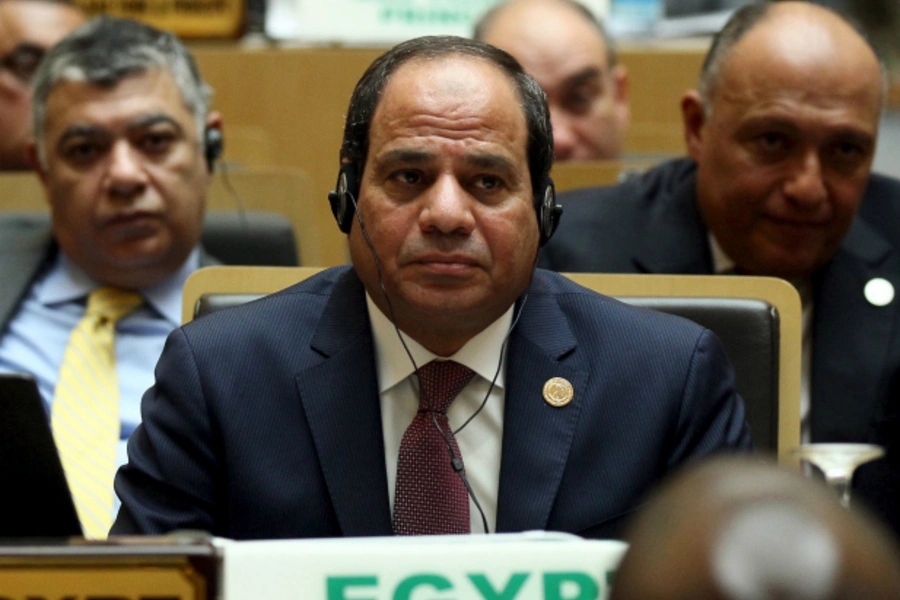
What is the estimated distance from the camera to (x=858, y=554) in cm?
64

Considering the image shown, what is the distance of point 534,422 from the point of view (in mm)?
1616

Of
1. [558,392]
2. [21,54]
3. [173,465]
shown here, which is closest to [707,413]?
[558,392]

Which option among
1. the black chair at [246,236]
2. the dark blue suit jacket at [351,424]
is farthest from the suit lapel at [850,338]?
the black chair at [246,236]

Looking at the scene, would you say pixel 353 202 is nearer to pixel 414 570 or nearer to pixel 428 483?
pixel 428 483

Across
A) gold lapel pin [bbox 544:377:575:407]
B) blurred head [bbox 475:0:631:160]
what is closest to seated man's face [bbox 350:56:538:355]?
gold lapel pin [bbox 544:377:575:407]

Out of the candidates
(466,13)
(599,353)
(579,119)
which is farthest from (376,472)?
(466,13)

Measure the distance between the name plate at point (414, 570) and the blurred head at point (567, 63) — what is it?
2385 mm

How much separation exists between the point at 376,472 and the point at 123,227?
3.99 feet

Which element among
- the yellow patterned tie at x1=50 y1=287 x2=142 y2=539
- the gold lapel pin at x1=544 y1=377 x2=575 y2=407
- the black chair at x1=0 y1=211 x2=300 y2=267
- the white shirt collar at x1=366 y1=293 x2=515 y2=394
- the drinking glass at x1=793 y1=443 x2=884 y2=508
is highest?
the drinking glass at x1=793 y1=443 x2=884 y2=508

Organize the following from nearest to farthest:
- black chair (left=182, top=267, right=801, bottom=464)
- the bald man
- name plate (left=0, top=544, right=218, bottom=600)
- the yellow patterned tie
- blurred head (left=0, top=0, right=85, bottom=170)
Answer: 1. the bald man
2. name plate (left=0, top=544, right=218, bottom=600)
3. black chair (left=182, top=267, right=801, bottom=464)
4. the yellow patterned tie
5. blurred head (left=0, top=0, right=85, bottom=170)

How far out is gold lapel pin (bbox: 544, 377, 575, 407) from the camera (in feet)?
5.36

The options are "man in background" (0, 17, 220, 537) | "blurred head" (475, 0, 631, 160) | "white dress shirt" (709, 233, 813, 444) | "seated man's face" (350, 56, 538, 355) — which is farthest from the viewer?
"blurred head" (475, 0, 631, 160)

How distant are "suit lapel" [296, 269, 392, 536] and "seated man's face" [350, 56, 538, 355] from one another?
0.08 metres

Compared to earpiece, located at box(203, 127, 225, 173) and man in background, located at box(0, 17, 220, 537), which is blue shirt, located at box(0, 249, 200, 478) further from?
earpiece, located at box(203, 127, 225, 173)
